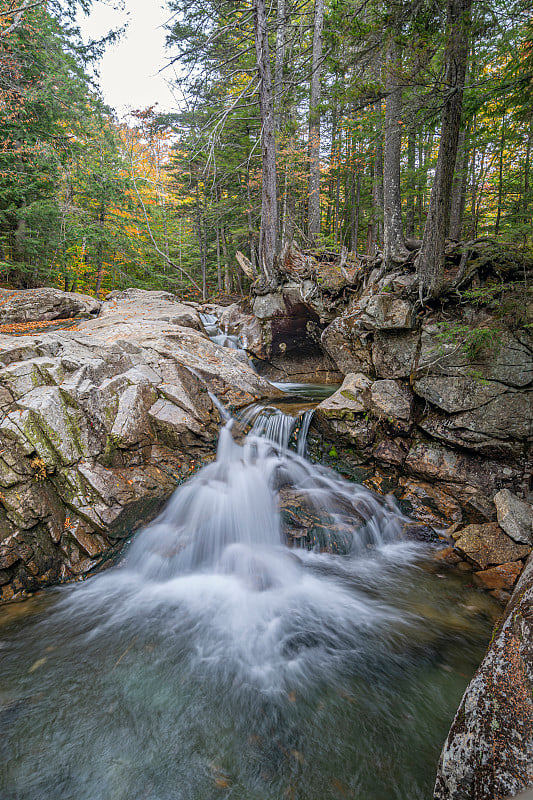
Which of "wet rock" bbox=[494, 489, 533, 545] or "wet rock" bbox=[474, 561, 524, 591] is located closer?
"wet rock" bbox=[474, 561, 524, 591]

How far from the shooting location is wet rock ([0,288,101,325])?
30.4 ft

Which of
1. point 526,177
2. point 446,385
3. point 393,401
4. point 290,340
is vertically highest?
point 526,177

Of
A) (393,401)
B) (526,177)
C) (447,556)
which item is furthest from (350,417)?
(526,177)

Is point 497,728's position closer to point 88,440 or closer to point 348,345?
point 88,440

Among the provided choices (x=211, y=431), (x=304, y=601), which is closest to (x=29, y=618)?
(x=304, y=601)

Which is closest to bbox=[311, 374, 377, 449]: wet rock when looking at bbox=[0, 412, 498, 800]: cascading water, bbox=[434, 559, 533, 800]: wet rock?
bbox=[0, 412, 498, 800]: cascading water

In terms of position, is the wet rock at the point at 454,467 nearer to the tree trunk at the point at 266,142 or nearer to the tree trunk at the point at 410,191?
the tree trunk at the point at 266,142

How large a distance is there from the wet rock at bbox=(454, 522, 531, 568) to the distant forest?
12.5 ft

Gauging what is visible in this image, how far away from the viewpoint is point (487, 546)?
4.68 meters

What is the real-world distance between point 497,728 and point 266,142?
41.3ft

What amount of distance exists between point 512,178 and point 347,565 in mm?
6959

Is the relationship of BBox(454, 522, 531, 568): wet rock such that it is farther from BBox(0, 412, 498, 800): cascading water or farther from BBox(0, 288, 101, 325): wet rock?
BBox(0, 288, 101, 325): wet rock

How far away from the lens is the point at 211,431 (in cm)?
651

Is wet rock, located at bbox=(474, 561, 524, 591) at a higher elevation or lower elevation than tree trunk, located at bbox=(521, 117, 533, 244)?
lower
